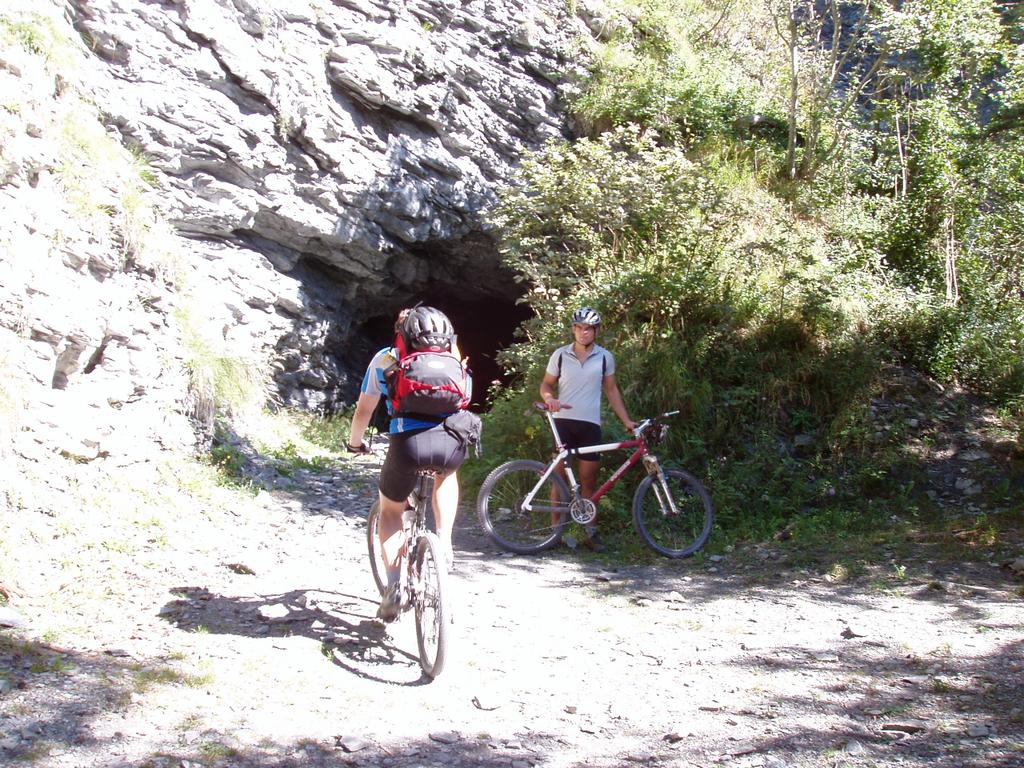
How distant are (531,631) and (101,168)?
5.78 m

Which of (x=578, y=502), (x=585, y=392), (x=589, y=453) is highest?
(x=585, y=392)

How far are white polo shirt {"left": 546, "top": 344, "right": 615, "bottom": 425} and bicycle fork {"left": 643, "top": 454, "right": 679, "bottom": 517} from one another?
0.55 metres

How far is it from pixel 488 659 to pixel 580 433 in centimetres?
285

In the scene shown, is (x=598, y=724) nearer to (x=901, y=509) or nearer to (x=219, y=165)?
(x=901, y=509)

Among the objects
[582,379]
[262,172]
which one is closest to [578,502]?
[582,379]

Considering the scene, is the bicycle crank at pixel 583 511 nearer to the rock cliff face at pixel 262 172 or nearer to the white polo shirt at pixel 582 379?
the white polo shirt at pixel 582 379

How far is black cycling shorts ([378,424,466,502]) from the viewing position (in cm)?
396

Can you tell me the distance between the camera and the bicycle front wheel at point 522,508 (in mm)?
6676

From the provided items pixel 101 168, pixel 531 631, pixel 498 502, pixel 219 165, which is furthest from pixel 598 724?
pixel 219 165

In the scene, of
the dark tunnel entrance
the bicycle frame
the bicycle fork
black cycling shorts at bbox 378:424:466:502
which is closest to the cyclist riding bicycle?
black cycling shorts at bbox 378:424:466:502

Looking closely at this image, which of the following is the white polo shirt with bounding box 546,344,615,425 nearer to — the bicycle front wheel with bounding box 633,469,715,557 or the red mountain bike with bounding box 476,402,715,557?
the red mountain bike with bounding box 476,402,715,557

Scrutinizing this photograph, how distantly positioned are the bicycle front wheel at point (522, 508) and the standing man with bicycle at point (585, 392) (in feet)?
0.86

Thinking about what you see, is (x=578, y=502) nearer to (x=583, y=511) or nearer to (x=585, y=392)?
(x=583, y=511)

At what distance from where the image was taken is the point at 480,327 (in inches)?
669
